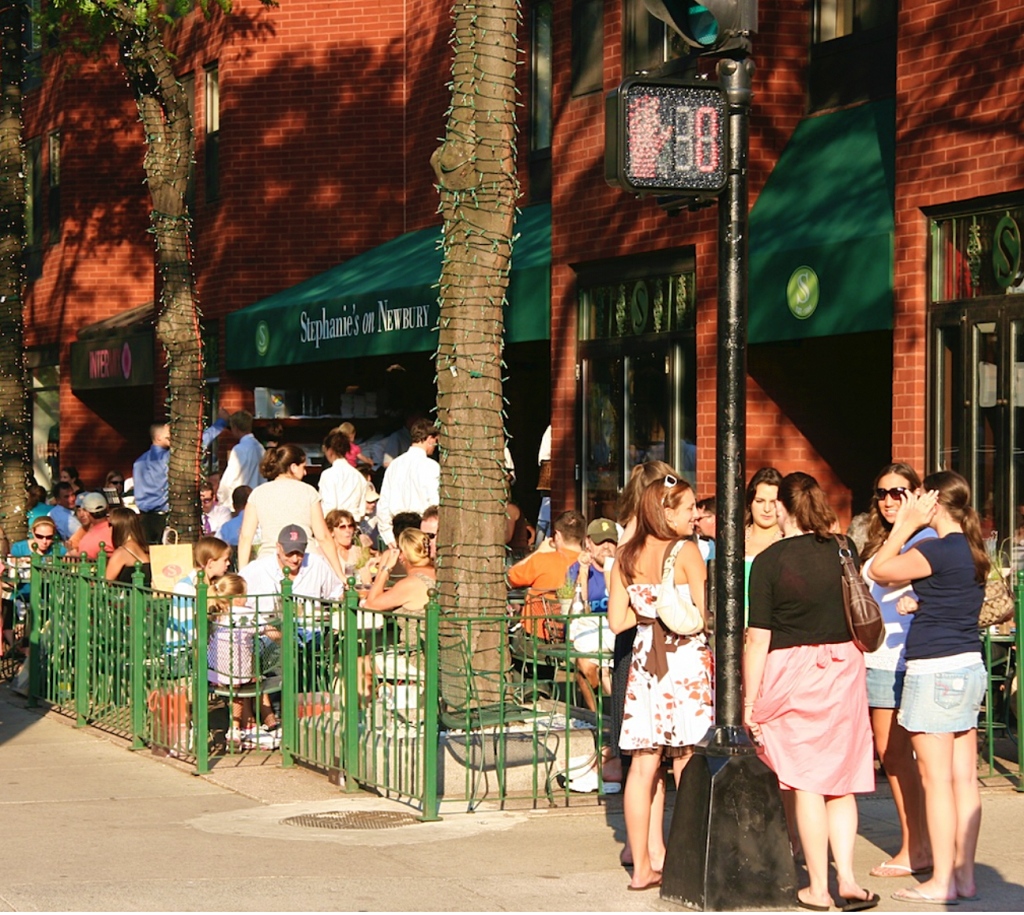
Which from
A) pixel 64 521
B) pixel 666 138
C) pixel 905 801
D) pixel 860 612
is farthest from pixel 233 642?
pixel 64 521

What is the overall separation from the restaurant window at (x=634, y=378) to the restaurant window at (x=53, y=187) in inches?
588

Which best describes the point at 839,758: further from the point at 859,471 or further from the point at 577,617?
the point at 859,471

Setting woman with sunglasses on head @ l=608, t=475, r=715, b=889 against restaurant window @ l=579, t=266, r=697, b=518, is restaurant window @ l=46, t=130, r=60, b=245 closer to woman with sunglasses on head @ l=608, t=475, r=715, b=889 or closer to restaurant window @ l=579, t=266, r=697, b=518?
restaurant window @ l=579, t=266, r=697, b=518

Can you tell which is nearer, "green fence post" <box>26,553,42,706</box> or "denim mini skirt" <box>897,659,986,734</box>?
"denim mini skirt" <box>897,659,986,734</box>

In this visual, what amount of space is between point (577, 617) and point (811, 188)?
5.29 metres

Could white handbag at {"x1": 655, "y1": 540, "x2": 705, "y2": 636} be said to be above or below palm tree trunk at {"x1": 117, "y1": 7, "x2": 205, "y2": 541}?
below

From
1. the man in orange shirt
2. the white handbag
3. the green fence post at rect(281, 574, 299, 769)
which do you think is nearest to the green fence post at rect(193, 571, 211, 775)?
the green fence post at rect(281, 574, 299, 769)

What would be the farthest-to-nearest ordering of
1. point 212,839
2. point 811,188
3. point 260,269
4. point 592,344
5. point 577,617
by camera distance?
point 260,269 < point 592,344 < point 811,188 < point 577,617 < point 212,839

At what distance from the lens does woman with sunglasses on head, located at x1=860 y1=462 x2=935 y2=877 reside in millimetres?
7852

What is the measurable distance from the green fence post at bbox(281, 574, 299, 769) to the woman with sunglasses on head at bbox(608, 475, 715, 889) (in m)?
3.07

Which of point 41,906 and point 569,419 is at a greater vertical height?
point 569,419

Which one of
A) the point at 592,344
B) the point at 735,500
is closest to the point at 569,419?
the point at 592,344

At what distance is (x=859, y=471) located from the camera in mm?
14523

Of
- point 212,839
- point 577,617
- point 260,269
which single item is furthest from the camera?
point 260,269
